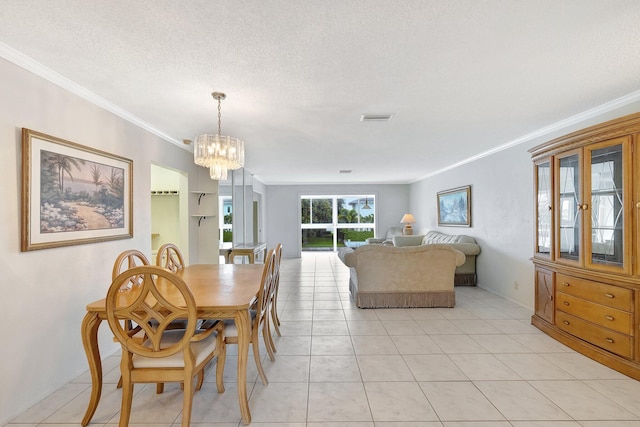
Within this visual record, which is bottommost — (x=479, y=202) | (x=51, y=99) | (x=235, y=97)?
(x=479, y=202)

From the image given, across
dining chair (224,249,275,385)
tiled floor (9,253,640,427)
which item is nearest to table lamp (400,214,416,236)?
tiled floor (9,253,640,427)

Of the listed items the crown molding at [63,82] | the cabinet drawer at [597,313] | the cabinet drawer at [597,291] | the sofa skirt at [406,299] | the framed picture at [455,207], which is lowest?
the sofa skirt at [406,299]

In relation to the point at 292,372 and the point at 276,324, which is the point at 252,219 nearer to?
the point at 276,324

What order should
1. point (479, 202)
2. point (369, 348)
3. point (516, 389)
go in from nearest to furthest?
point (516, 389), point (369, 348), point (479, 202)

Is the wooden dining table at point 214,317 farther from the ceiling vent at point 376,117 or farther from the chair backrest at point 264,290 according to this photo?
the ceiling vent at point 376,117

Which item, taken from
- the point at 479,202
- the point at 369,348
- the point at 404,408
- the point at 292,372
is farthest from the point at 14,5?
the point at 479,202

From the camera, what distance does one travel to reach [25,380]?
1.99 metres

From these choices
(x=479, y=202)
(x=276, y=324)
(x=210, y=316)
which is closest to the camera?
(x=210, y=316)

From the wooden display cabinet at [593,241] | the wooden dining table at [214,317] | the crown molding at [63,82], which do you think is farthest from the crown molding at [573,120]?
the crown molding at [63,82]

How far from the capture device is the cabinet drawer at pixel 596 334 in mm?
2340

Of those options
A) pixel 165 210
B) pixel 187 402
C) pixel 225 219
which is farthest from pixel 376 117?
pixel 225 219

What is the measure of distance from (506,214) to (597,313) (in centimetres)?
212

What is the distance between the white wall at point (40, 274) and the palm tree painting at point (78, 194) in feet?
0.54

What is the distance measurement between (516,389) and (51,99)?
402 centimetres
